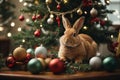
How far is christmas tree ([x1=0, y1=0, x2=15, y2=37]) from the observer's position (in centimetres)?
356

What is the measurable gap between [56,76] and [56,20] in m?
0.79

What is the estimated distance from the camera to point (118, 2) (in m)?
3.41

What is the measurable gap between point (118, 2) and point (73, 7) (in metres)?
1.33

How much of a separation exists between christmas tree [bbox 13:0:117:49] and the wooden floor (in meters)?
0.57

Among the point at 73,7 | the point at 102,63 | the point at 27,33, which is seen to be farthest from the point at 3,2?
the point at 102,63

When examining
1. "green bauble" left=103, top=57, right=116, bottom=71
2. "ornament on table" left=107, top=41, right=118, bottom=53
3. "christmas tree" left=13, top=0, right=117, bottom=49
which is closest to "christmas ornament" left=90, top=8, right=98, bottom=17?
"christmas tree" left=13, top=0, right=117, bottom=49

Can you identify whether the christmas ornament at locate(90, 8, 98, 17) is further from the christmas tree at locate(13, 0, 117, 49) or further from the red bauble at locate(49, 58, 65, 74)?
the red bauble at locate(49, 58, 65, 74)

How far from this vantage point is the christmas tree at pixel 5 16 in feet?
11.7

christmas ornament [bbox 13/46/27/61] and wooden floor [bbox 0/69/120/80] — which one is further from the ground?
christmas ornament [bbox 13/46/27/61]

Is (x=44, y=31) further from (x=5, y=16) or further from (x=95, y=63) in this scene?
(x=5, y=16)

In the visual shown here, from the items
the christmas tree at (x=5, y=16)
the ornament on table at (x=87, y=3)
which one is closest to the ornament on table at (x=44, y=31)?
the ornament on table at (x=87, y=3)

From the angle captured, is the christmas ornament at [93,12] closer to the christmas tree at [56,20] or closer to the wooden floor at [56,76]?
the christmas tree at [56,20]

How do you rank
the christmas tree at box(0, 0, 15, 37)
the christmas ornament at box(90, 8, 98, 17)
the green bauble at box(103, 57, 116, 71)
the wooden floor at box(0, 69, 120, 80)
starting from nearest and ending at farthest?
1. the wooden floor at box(0, 69, 120, 80)
2. the green bauble at box(103, 57, 116, 71)
3. the christmas ornament at box(90, 8, 98, 17)
4. the christmas tree at box(0, 0, 15, 37)

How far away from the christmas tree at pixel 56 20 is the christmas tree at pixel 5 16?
1247mm
